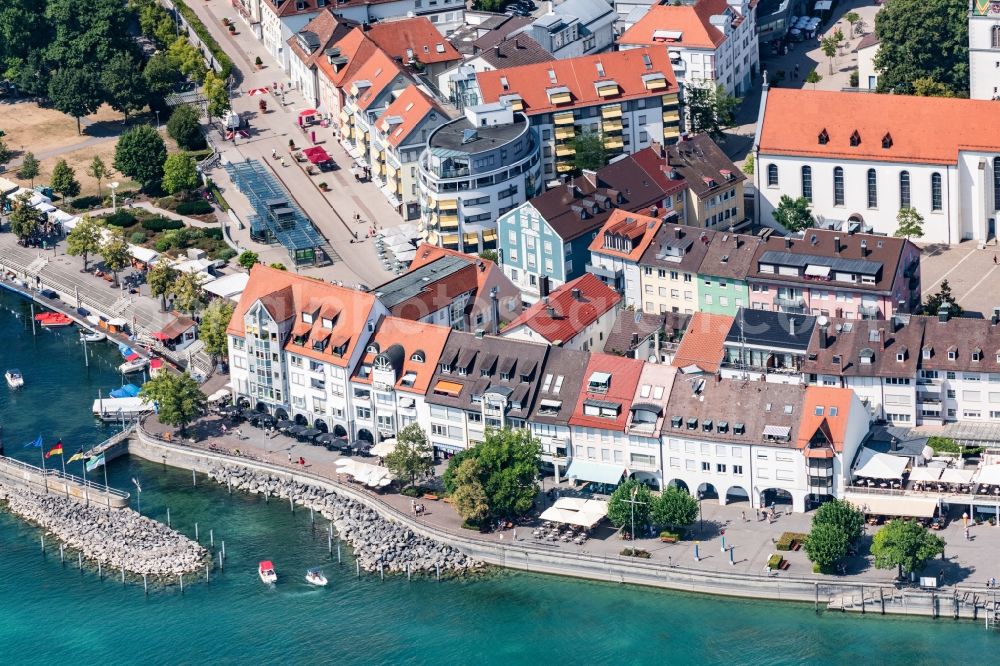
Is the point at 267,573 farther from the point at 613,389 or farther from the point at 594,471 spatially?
the point at 613,389

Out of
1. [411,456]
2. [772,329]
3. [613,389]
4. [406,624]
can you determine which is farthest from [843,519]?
[411,456]

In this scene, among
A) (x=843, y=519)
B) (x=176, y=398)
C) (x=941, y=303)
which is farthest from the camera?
(x=941, y=303)

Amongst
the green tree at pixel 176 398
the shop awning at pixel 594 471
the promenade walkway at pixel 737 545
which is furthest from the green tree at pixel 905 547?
the green tree at pixel 176 398

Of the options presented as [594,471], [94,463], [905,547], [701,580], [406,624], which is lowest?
[406,624]

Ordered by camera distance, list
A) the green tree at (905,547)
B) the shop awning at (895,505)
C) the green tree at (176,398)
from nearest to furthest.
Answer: the green tree at (905,547) → the shop awning at (895,505) → the green tree at (176,398)

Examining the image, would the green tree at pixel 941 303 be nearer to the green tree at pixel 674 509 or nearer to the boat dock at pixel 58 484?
the green tree at pixel 674 509

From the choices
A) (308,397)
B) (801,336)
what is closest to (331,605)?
(308,397)

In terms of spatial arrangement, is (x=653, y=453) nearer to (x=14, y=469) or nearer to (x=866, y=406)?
(x=866, y=406)
